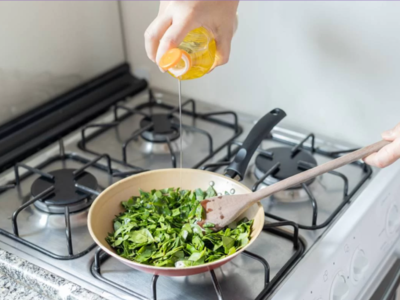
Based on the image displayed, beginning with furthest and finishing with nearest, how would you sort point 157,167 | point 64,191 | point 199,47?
1. point 157,167
2. point 64,191
3. point 199,47

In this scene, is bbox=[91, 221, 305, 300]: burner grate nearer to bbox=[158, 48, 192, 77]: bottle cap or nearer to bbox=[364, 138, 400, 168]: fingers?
bbox=[364, 138, 400, 168]: fingers

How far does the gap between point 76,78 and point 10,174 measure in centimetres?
33

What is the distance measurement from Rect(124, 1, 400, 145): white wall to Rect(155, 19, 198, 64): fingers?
1.44 ft

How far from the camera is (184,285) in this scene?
32.6 inches

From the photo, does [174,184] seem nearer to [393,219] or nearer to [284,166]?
[284,166]

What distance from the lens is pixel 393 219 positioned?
0.99 meters

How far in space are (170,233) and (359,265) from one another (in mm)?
327

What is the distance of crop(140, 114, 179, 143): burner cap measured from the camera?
3.86 feet

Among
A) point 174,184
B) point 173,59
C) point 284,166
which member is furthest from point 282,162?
point 173,59

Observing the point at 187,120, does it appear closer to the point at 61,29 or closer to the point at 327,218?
the point at 61,29

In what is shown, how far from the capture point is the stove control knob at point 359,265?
2.88ft

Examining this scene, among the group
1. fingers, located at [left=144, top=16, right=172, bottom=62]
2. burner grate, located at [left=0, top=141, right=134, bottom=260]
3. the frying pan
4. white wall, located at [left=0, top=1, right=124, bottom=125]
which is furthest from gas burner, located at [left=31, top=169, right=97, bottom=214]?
fingers, located at [left=144, top=16, right=172, bottom=62]

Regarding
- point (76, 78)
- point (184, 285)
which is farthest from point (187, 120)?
point (184, 285)

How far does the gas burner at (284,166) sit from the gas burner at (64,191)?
0.33 m
